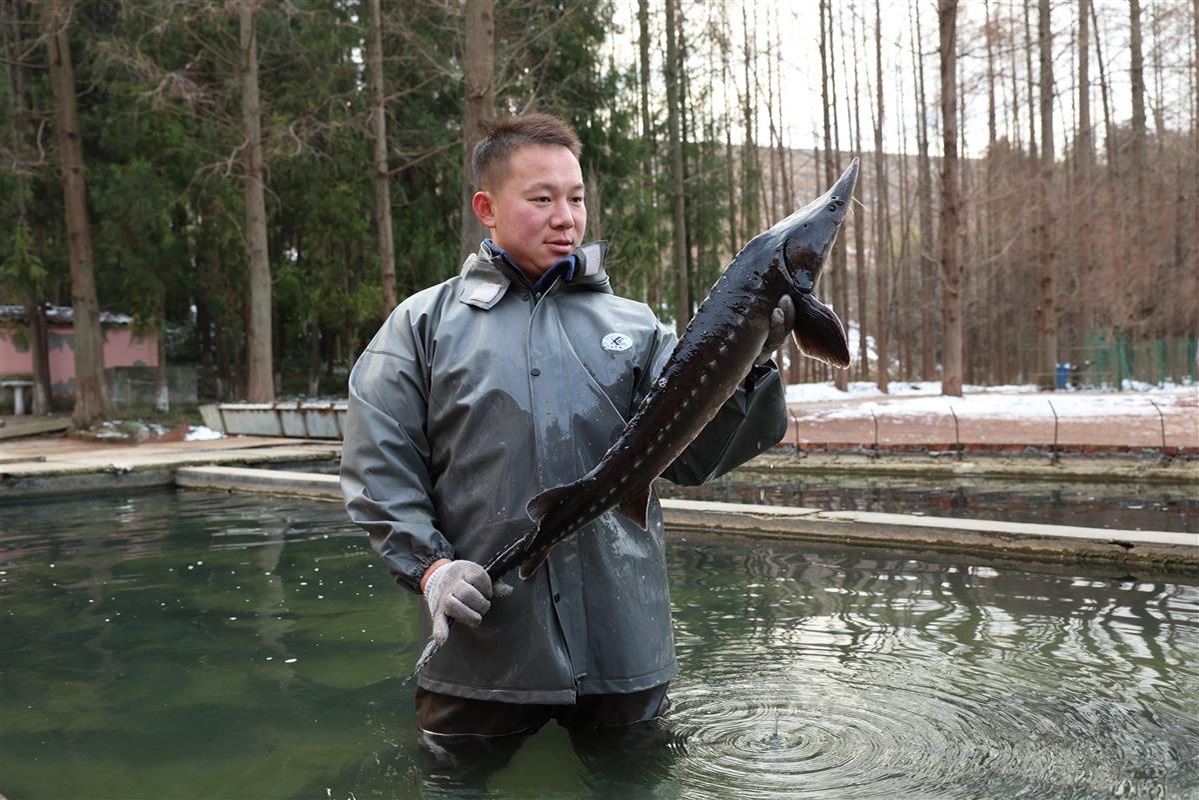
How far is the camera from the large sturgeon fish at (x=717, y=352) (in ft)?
7.62

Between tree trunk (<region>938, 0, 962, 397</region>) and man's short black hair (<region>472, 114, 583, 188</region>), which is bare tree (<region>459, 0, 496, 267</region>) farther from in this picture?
tree trunk (<region>938, 0, 962, 397</region>)

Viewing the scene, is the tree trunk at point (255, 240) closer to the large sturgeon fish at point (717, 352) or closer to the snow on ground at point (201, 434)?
the snow on ground at point (201, 434)

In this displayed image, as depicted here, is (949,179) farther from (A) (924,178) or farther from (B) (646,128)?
(A) (924,178)

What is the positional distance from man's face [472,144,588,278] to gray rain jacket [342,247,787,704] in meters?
0.08

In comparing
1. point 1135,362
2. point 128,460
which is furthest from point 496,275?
point 1135,362

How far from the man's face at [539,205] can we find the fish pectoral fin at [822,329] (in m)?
0.73

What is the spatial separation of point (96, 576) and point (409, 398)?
536 centimetres

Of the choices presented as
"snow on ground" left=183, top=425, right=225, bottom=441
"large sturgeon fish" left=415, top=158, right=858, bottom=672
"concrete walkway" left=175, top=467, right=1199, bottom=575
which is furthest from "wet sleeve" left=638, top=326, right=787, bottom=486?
"snow on ground" left=183, top=425, right=225, bottom=441

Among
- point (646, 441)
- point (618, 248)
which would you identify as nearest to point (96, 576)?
point (646, 441)

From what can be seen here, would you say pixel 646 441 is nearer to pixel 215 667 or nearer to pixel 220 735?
pixel 220 735

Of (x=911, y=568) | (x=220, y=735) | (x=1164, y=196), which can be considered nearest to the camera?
(x=220, y=735)

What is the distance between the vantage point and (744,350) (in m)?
2.36

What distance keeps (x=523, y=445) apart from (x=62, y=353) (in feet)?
93.7

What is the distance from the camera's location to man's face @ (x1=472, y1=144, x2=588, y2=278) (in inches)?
110
